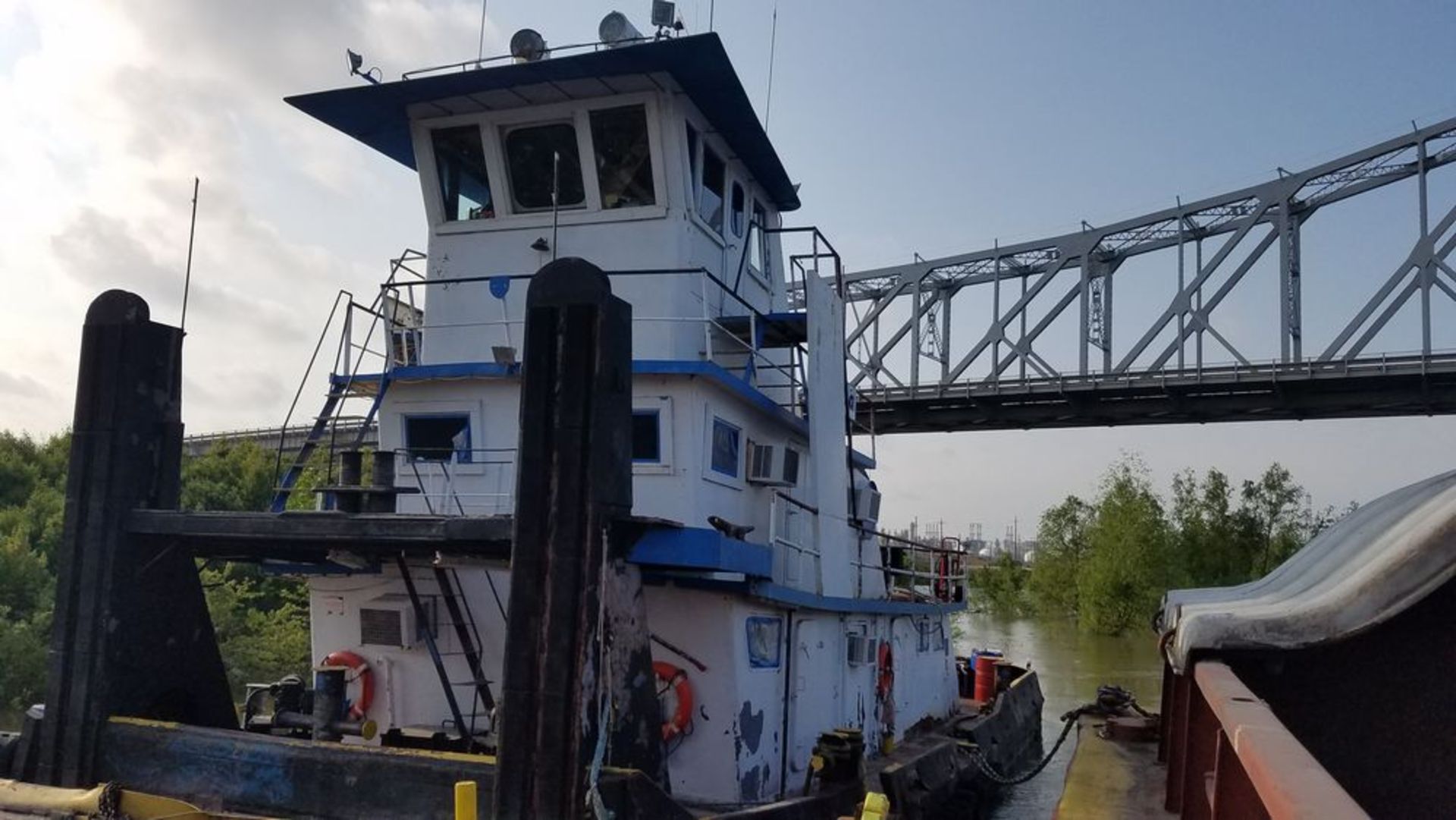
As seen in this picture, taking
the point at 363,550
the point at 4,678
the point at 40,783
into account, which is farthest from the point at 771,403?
the point at 4,678

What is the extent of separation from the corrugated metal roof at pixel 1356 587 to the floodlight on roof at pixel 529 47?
7400 mm

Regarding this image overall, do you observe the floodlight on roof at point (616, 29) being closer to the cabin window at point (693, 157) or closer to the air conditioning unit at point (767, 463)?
the cabin window at point (693, 157)

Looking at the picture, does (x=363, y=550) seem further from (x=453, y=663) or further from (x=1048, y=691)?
(x=1048, y=691)

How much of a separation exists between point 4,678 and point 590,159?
Answer: 18.0 m

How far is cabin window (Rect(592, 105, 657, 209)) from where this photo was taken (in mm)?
9773

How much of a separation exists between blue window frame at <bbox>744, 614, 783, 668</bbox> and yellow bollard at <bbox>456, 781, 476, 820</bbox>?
3503 millimetres

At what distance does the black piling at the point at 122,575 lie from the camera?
270 inches

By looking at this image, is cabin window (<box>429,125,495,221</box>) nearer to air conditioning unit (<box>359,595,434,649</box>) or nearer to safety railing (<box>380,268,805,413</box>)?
safety railing (<box>380,268,805,413</box>)

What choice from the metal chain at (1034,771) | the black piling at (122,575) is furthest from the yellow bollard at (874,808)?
the metal chain at (1034,771)

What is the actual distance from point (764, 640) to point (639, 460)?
65.5 inches

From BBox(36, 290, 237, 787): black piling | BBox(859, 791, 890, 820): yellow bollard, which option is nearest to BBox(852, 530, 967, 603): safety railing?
BBox(859, 791, 890, 820): yellow bollard

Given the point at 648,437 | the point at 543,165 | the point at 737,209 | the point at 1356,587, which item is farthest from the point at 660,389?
the point at 1356,587

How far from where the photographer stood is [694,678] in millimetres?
8203

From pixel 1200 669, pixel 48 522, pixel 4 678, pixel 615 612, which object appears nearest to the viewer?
pixel 1200 669
